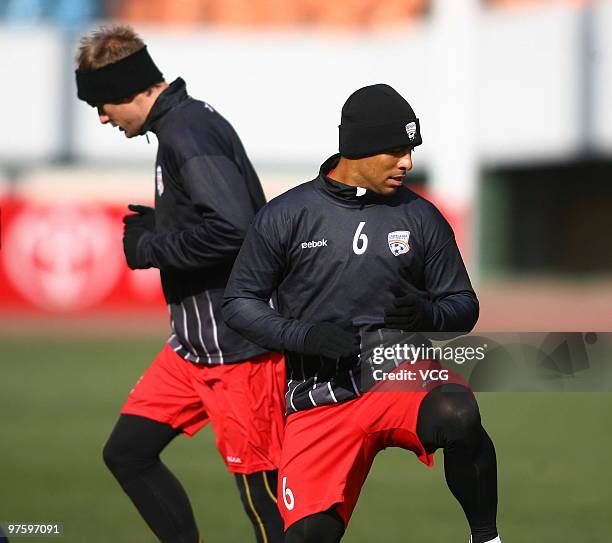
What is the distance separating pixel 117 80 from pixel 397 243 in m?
1.59

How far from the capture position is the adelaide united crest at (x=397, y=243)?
4.80m

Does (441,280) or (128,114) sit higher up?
(128,114)

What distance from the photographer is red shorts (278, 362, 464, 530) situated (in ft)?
15.5


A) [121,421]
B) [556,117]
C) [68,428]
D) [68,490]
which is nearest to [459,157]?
[556,117]

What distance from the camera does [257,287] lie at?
483 cm

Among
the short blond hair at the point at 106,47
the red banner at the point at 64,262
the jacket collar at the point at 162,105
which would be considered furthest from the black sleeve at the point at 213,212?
the red banner at the point at 64,262

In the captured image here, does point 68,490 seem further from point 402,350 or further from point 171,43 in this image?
point 171,43

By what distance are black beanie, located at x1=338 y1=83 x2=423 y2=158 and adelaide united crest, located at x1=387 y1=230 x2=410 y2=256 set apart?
0.31 meters

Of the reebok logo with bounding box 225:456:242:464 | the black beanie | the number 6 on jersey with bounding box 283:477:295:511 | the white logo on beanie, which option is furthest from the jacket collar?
the number 6 on jersey with bounding box 283:477:295:511

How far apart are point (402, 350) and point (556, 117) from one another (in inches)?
1053

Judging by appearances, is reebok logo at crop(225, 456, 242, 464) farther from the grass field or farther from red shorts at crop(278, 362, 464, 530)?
the grass field

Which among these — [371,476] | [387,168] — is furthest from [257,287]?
[371,476]

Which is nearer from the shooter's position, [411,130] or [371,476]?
[411,130]

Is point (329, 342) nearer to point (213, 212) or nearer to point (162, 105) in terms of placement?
point (213, 212)
